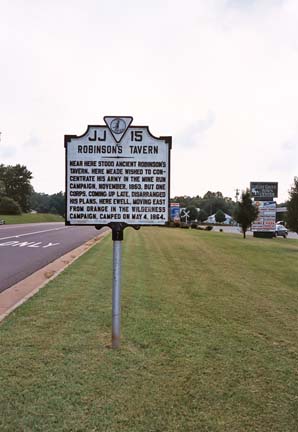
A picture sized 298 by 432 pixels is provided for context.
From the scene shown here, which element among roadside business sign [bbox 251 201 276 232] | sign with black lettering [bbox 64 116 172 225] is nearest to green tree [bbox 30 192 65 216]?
roadside business sign [bbox 251 201 276 232]

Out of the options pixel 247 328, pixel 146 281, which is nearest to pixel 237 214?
pixel 146 281

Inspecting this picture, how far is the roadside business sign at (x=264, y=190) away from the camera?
151ft

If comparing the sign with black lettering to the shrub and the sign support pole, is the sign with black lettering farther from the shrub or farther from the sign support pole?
the shrub

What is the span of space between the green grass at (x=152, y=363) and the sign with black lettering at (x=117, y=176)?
145cm

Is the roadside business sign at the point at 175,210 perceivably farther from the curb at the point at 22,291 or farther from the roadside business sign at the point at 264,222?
the curb at the point at 22,291

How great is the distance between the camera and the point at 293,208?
31.1 metres

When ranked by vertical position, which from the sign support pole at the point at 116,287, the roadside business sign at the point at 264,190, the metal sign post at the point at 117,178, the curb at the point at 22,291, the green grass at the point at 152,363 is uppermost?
the roadside business sign at the point at 264,190

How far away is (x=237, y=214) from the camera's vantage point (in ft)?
141

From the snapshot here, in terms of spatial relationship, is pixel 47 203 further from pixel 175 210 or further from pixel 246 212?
pixel 246 212

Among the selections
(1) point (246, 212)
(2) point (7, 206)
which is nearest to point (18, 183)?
(2) point (7, 206)

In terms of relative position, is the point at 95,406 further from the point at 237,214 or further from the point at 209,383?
the point at 237,214

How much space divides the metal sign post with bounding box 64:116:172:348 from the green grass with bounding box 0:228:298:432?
0.85 meters

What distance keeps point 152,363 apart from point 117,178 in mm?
2001

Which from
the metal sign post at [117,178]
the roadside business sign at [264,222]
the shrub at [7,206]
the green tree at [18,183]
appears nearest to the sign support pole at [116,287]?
the metal sign post at [117,178]
